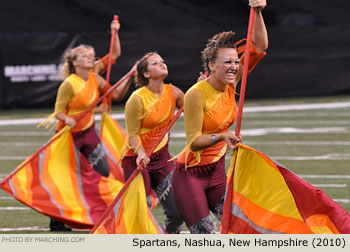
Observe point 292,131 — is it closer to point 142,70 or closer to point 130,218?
point 142,70

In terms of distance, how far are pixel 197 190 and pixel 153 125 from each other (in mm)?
1386

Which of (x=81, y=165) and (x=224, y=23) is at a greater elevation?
(x=224, y=23)

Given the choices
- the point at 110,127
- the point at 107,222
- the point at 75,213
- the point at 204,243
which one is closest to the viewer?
the point at 204,243

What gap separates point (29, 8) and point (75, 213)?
1388cm

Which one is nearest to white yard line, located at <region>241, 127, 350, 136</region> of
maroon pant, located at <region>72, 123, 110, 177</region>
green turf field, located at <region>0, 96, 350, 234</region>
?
green turf field, located at <region>0, 96, 350, 234</region>

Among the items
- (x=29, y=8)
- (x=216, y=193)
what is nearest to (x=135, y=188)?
(x=216, y=193)

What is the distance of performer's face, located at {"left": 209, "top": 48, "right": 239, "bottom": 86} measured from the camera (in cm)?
561

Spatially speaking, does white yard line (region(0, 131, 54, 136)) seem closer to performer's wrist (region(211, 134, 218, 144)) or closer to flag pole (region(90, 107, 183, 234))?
flag pole (region(90, 107, 183, 234))

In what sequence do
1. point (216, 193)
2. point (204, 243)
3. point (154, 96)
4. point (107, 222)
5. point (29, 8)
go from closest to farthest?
point (204, 243)
point (216, 193)
point (107, 222)
point (154, 96)
point (29, 8)

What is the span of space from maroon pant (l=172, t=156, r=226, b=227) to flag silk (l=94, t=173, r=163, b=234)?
53 centimetres

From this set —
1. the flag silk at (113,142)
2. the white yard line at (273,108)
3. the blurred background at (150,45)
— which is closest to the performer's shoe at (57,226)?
the flag silk at (113,142)

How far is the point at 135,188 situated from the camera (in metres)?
6.45

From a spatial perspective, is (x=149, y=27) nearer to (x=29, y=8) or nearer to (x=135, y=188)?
(x=29, y=8)

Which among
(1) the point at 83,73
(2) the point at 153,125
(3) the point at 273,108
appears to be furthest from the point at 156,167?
(3) the point at 273,108
